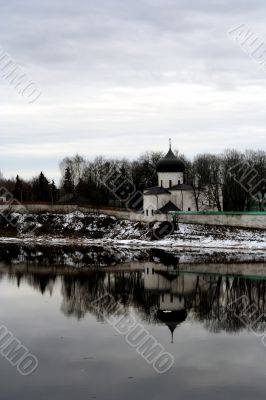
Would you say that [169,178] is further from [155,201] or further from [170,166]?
[155,201]

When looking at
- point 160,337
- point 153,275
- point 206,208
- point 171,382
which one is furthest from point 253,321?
point 206,208

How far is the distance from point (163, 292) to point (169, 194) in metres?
30.2

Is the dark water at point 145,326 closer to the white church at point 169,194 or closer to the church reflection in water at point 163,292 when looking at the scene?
the church reflection in water at point 163,292

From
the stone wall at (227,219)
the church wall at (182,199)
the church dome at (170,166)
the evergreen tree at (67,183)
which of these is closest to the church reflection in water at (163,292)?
the stone wall at (227,219)

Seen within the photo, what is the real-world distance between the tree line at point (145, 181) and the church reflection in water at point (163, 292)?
26.4 meters

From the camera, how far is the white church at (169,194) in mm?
56659

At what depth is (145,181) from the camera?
7638 centimetres

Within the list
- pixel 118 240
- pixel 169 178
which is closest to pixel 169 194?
pixel 169 178

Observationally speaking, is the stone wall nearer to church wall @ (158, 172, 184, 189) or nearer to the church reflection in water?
church wall @ (158, 172, 184, 189)

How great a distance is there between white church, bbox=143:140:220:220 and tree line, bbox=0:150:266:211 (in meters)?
0.97

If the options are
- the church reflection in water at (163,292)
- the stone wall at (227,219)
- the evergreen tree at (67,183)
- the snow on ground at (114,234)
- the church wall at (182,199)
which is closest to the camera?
the church reflection in water at (163,292)

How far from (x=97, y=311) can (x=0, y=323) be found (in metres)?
3.71

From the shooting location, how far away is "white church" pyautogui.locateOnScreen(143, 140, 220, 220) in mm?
56659

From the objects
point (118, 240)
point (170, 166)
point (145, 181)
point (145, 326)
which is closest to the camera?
point (145, 326)
